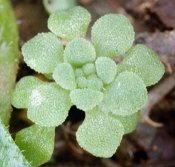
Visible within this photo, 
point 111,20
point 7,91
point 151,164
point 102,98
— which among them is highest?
point 111,20

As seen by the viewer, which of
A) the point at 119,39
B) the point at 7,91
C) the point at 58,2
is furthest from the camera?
the point at 58,2

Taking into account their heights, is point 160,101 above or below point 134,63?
below

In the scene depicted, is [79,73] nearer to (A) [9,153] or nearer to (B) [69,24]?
(B) [69,24]

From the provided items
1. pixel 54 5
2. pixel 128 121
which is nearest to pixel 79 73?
pixel 128 121

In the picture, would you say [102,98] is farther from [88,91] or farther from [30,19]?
[30,19]

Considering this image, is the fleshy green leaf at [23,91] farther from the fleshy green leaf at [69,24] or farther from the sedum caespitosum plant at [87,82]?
the fleshy green leaf at [69,24]

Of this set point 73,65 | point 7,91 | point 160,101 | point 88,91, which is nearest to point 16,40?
point 7,91
